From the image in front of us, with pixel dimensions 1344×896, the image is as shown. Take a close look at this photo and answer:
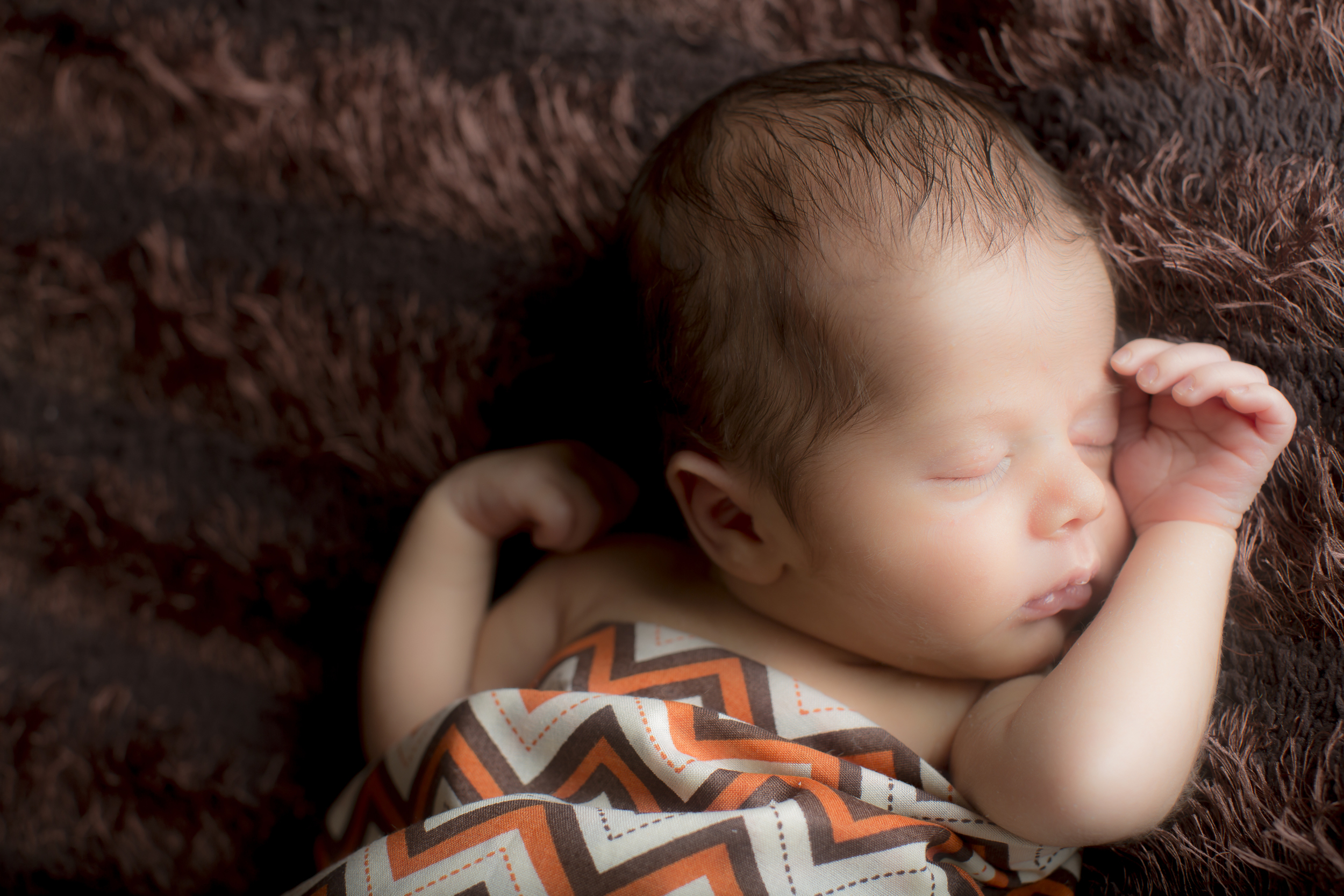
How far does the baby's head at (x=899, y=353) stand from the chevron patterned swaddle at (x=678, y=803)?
0.12 meters

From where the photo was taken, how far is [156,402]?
106cm

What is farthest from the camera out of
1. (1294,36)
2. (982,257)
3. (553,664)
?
(553,664)

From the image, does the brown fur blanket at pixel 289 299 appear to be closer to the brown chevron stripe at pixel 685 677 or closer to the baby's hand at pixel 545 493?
the baby's hand at pixel 545 493

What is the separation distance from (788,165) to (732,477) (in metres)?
0.26

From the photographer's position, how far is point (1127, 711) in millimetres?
666

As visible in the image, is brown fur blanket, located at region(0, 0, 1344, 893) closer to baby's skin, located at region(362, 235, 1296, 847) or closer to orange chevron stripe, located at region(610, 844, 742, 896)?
baby's skin, located at region(362, 235, 1296, 847)

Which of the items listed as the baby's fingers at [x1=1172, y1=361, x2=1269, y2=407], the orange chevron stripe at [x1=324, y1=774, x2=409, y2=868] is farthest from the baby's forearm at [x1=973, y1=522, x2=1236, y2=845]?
the orange chevron stripe at [x1=324, y1=774, x2=409, y2=868]

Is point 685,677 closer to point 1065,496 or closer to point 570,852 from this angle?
point 570,852

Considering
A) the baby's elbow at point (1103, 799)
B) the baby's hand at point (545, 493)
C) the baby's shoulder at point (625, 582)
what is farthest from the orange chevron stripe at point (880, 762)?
the baby's hand at point (545, 493)

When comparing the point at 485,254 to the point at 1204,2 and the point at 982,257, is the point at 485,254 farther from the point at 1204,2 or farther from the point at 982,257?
the point at 1204,2

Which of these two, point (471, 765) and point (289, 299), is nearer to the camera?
point (471, 765)

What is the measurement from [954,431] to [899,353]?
0.07 meters

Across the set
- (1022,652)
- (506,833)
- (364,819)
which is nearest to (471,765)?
(506,833)

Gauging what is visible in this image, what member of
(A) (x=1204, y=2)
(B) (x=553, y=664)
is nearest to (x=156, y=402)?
(B) (x=553, y=664)
